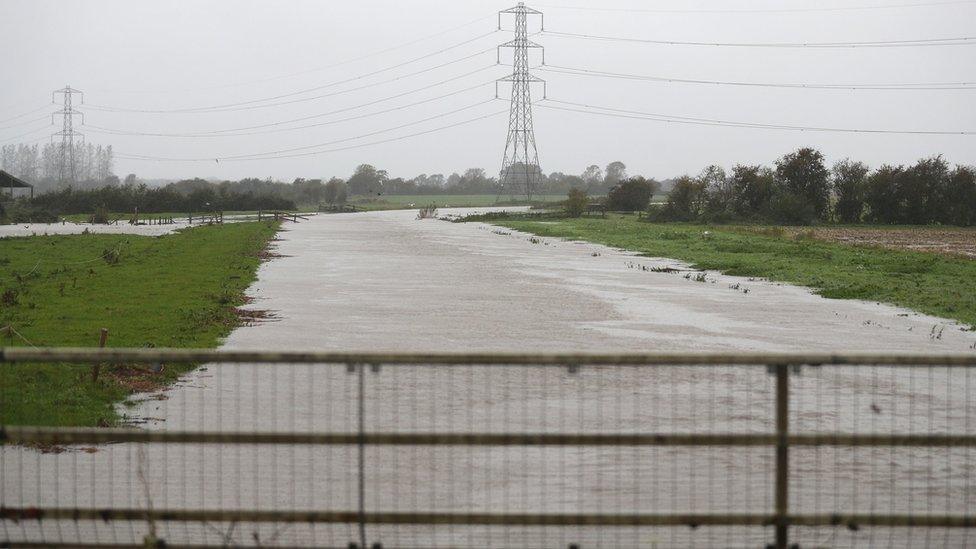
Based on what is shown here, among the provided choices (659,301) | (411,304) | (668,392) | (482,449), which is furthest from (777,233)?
(482,449)

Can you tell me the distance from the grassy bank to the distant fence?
12527 mm

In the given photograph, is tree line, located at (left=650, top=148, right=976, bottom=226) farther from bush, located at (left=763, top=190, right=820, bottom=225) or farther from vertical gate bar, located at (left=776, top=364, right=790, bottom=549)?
vertical gate bar, located at (left=776, top=364, right=790, bottom=549)

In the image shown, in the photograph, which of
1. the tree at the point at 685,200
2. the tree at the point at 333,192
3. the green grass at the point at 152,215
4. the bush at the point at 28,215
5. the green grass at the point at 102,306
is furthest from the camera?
the tree at the point at 333,192

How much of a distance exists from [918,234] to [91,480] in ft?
205

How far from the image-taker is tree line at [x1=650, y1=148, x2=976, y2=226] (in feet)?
261

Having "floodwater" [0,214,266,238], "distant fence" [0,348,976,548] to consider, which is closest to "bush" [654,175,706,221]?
"floodwater" [0,214,266,238]

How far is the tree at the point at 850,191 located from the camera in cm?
8244

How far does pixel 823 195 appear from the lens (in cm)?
8456

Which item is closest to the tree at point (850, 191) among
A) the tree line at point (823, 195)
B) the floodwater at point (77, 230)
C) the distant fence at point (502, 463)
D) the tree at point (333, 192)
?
the tree line at point (823, 195)

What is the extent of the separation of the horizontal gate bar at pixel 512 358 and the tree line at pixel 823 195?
77173 mm

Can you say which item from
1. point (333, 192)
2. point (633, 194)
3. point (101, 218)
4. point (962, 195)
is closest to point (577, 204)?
point (633, 194)

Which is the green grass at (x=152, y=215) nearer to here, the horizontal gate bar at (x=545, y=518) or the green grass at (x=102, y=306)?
the green grass at (x=102, y=306)

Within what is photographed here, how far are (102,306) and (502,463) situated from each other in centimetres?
1531

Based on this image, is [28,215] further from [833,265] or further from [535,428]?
[535,428]
